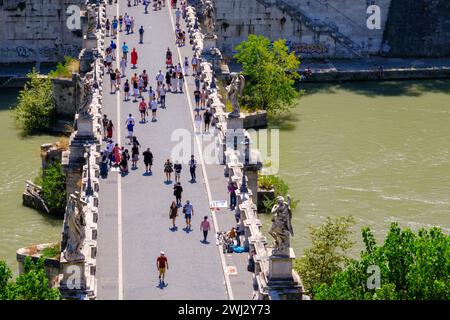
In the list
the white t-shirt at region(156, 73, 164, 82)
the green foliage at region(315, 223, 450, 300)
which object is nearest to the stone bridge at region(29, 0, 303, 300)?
the white t-shirt at region(156, 73, 164, 82)

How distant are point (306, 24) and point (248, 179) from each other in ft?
126

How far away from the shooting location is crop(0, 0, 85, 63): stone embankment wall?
323 ft

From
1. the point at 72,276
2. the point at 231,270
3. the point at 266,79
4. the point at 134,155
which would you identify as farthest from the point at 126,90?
the point at 72,276

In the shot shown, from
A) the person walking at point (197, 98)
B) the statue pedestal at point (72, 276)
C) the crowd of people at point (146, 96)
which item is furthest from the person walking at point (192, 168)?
the statue pedestal at point (72, 276)

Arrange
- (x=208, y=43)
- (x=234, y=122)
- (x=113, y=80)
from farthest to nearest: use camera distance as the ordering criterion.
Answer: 1. (x=208, y=43)
2. (x=113, y=80)
3. (x=234, y=122)

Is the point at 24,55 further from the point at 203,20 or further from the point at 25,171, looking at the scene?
the point at 25,171

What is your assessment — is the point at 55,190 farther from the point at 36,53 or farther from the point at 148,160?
the point at 36,53

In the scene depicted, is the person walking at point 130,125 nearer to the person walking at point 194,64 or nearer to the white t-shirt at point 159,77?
the white t-shirt at point 159,77

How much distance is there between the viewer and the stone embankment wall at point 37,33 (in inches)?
3873

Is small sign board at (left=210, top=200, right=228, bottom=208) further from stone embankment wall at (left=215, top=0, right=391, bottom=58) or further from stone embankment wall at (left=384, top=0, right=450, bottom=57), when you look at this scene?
stone embankment wall at (left=384, top=0, right=450, bottom=57)

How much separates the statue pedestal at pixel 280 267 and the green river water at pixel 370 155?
1542 cm

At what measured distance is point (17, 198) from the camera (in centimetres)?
7219

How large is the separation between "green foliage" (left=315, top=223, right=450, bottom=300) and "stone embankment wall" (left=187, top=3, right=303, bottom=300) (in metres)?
1.47

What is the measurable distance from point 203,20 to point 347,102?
11.9m
